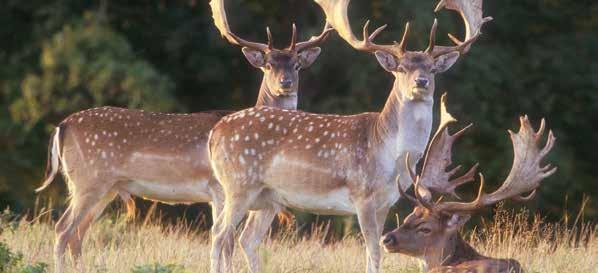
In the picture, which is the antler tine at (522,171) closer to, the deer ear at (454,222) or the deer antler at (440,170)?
the deer ear at (454,222)

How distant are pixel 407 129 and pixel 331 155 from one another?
44 centimetres

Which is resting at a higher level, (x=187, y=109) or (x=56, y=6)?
(x=56, y=6)

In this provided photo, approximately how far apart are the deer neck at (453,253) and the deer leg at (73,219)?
2251 millimetres

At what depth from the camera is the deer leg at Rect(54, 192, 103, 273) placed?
9047 millimetres

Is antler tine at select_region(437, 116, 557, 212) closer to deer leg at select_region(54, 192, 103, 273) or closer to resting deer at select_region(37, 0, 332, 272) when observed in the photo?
resting deer at select_region(37, 0, 332, 272)

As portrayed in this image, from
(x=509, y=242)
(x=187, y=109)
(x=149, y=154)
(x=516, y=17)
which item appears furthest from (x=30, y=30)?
(x=509, y=242)

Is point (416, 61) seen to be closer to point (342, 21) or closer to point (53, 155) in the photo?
point (342, 21)

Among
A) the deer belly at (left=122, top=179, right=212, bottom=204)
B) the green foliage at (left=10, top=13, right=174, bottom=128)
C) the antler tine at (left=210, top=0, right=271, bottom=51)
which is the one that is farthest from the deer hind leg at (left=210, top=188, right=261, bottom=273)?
the green foliage at (left=10, top=13, right=174, bottom=128)

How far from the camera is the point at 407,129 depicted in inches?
337

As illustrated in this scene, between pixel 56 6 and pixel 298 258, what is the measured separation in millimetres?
8607

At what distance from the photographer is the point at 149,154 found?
938 cm

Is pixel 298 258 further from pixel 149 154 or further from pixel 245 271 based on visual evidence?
pixel 149 154

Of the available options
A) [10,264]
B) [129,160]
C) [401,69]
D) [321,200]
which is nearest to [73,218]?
[129,160]

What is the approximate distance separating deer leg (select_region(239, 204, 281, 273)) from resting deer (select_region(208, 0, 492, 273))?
0.15m
